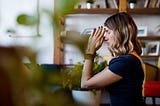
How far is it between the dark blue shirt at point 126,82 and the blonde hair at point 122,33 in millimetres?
56

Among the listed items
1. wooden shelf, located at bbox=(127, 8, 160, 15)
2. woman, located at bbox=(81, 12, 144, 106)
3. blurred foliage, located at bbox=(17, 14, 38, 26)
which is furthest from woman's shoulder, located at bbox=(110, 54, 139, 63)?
wooden shelf, located at bbox=(127, 8, 160, 15)

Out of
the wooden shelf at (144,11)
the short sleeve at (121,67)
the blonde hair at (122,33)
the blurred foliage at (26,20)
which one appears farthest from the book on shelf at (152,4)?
the blurred foliage at (26,20)

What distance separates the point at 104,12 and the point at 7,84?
15.0ft

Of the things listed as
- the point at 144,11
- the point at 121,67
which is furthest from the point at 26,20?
the point at 144,11

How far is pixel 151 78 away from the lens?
4680 millimetres

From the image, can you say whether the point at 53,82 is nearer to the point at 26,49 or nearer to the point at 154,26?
the point at 26,49

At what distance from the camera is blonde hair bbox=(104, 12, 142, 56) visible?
1739 millimetres

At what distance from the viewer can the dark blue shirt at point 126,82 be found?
5.55 ft

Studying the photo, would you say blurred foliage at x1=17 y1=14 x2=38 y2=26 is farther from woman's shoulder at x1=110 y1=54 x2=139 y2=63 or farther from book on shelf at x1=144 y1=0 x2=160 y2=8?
book on shelf at x1=144 y1=0 x2=160 y2=8

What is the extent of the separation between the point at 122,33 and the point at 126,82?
262 mm

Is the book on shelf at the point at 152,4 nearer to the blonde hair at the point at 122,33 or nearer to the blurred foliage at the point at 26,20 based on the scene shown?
the blonde hair at the point at 122,33

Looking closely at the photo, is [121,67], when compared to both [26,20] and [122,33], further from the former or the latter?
[26,20]

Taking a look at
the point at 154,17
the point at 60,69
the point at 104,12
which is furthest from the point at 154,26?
the point at 60,69

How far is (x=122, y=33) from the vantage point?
174 centimetres
